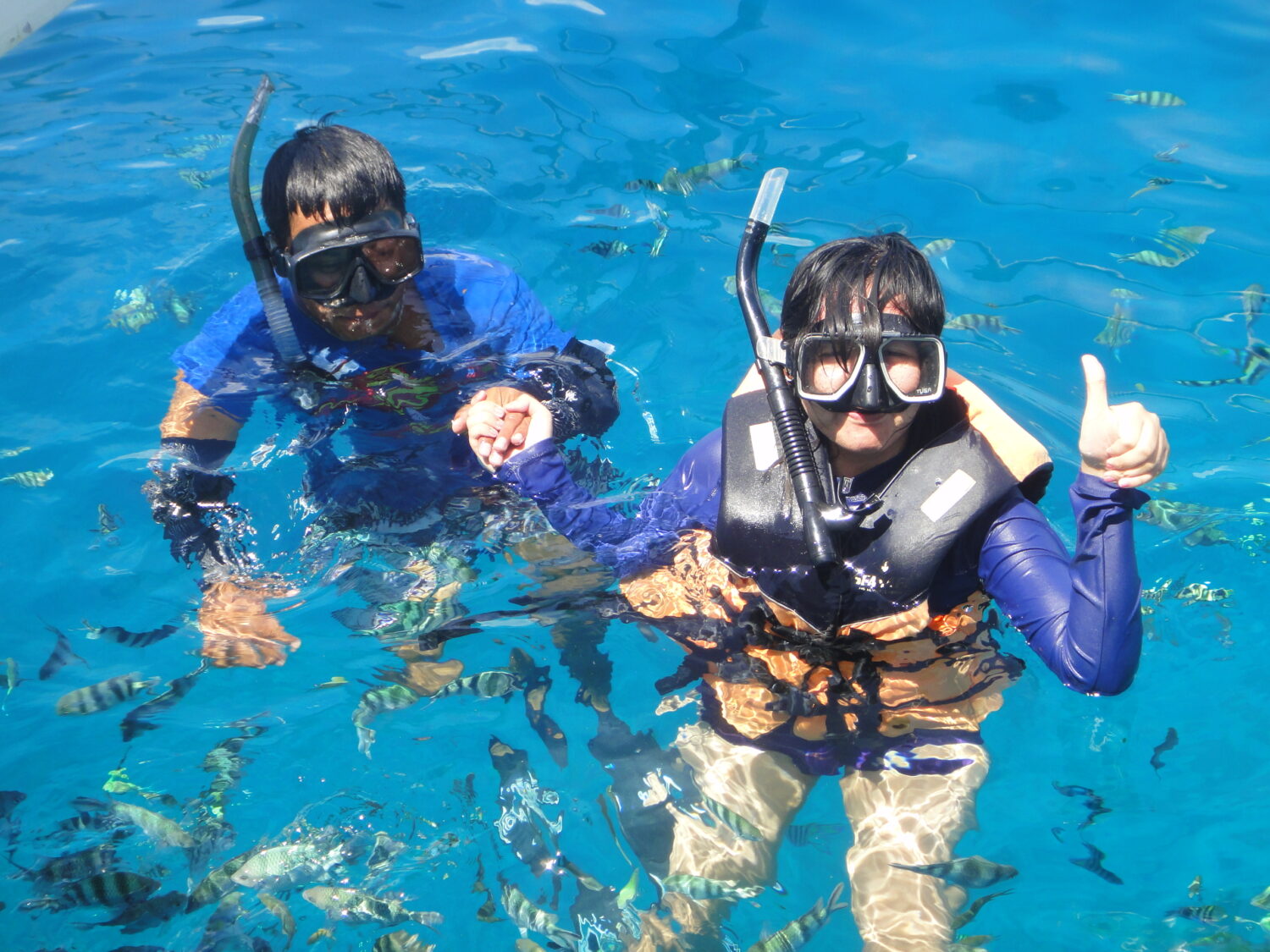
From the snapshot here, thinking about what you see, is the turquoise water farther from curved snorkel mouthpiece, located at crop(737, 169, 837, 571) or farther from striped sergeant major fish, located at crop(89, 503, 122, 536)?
curved snorkel mouthpiece, located at crop(737, 169, 837, 571)

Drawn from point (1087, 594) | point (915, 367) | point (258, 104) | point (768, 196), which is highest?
point (258, 104)

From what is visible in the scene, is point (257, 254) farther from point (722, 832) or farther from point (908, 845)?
point (908, 845)

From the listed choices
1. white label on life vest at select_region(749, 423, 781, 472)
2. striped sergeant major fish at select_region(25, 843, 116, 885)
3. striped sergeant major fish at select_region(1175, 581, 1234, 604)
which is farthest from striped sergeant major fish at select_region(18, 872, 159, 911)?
striped sergeant major fish at select_region(1175, 581, 1234, 604)

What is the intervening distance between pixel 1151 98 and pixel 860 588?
5057 millimetres

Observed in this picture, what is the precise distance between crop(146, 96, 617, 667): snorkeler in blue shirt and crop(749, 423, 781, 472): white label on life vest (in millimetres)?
785

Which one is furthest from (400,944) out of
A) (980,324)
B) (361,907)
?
(980,324)

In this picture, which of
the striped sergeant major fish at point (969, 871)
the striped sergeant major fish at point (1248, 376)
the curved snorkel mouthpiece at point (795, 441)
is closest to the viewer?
the curved snorkel mouthpiece at point (795, 441)

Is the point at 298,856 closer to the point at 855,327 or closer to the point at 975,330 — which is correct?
the point at 855,327

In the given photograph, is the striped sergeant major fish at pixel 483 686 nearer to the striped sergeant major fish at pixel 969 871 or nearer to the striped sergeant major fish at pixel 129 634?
the striped sergeant major fish at pixel 129 634

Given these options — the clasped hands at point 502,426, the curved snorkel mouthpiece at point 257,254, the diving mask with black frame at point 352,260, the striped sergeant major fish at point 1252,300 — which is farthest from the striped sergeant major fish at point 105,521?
the striped sergeant major fish at point 1252,300

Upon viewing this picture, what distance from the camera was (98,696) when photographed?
3787 millimetres

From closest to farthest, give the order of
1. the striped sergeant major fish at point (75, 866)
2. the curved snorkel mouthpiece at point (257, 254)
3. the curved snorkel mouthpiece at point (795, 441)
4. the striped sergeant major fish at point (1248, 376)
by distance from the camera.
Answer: the curved snorkel mouthpiece at point (795, 441) < the striped sergeant major fish at point (75, 866) < the curved snorkel mouthpiece at point (257, 254) < the striped sergeant major fish at point (1248, 376)

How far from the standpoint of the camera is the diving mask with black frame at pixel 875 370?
109 inches

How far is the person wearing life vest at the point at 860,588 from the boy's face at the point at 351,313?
0.75 m
